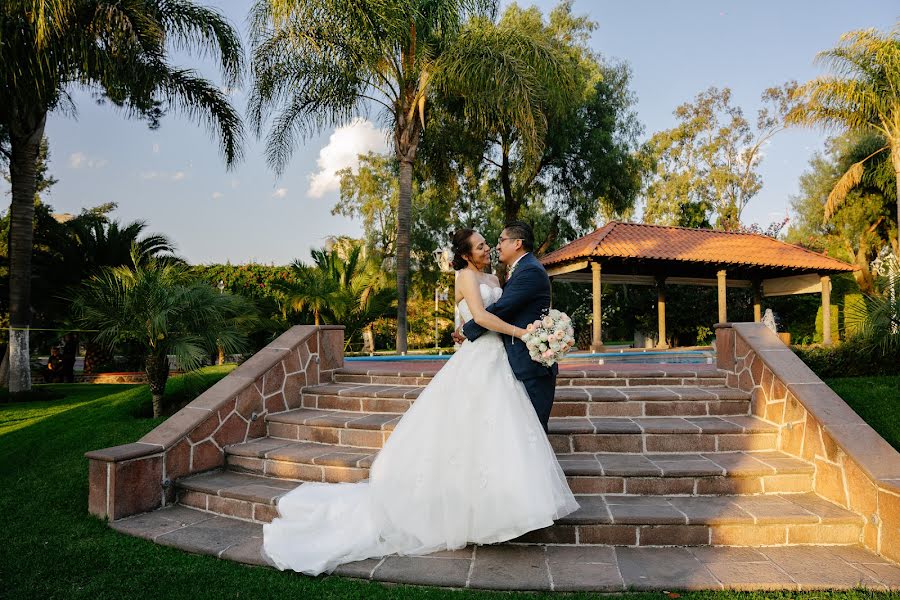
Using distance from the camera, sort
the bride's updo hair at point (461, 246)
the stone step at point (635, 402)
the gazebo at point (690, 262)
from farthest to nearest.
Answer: the gazebo at point (690, 262) < the stone step at point (635, 402) < the bride's updo hair at point (461, 246)

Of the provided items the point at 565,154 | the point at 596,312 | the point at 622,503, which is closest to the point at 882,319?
the point at 622,503

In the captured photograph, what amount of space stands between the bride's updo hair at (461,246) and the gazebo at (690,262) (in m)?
11.1

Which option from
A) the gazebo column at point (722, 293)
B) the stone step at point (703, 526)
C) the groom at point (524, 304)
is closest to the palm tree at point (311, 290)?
the groom at point (524, 304)

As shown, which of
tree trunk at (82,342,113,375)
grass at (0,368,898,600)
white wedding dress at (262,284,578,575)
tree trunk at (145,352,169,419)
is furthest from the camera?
tree trunk at (82,342,113,375)

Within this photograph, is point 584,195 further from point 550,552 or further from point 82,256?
point 550,552

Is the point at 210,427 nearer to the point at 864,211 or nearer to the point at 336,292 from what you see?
the point at 336,292

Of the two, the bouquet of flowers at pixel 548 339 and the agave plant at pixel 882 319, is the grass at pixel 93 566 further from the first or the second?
the agave plant at pixel 882 319

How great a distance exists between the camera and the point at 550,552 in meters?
3.59

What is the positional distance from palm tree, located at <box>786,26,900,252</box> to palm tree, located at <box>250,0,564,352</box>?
10627mm

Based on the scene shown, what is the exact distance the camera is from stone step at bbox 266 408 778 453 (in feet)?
15.6

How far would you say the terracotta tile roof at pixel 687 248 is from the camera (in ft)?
49.8

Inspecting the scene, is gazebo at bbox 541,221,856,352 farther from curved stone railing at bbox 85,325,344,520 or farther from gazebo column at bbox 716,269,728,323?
curved stone railing at bbox 85,325,344,520

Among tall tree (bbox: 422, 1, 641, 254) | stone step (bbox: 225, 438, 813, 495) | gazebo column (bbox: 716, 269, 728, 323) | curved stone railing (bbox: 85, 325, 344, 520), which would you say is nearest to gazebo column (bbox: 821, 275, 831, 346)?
gazebo column (bbox: 716, 269, 728, 323)

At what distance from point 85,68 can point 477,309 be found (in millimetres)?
9117
